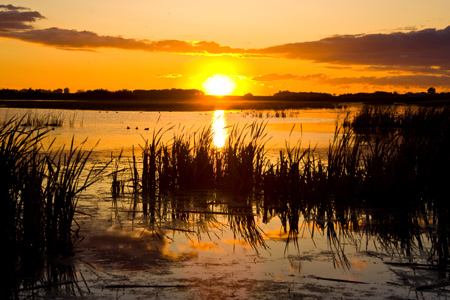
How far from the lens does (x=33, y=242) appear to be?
643cm

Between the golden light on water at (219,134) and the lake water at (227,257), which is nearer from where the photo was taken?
the lake water at (227,257)

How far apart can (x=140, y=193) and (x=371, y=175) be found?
4.88 metres

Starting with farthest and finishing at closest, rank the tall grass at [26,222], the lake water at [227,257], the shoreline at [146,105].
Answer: the shoreline at [146,105] → the tall grass at [26,222] → the lake water at [227,257]

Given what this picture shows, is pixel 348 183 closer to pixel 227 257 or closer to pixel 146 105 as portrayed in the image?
pixel 227 257

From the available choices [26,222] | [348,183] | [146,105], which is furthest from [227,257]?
[146,105]

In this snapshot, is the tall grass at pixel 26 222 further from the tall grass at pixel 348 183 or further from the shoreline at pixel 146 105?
the shoreline at pixel 146 105

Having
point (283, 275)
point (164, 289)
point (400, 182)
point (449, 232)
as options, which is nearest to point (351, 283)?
point (283, 275)

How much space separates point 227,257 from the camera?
6.60 meters

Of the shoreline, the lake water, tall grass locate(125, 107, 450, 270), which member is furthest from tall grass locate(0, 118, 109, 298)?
the shoreline

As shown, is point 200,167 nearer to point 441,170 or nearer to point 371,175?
point 371,175

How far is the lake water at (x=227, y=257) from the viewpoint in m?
5.36

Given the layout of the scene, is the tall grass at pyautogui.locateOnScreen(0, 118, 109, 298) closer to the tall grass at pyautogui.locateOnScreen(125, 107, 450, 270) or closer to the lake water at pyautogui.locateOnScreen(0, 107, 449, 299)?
the lake water at pyautogui.locateOnScreen(0, 107, 449, 299)

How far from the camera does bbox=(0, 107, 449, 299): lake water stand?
5.36 m

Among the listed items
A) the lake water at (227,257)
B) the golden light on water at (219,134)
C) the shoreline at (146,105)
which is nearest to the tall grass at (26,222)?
the lake water at (227,257)
